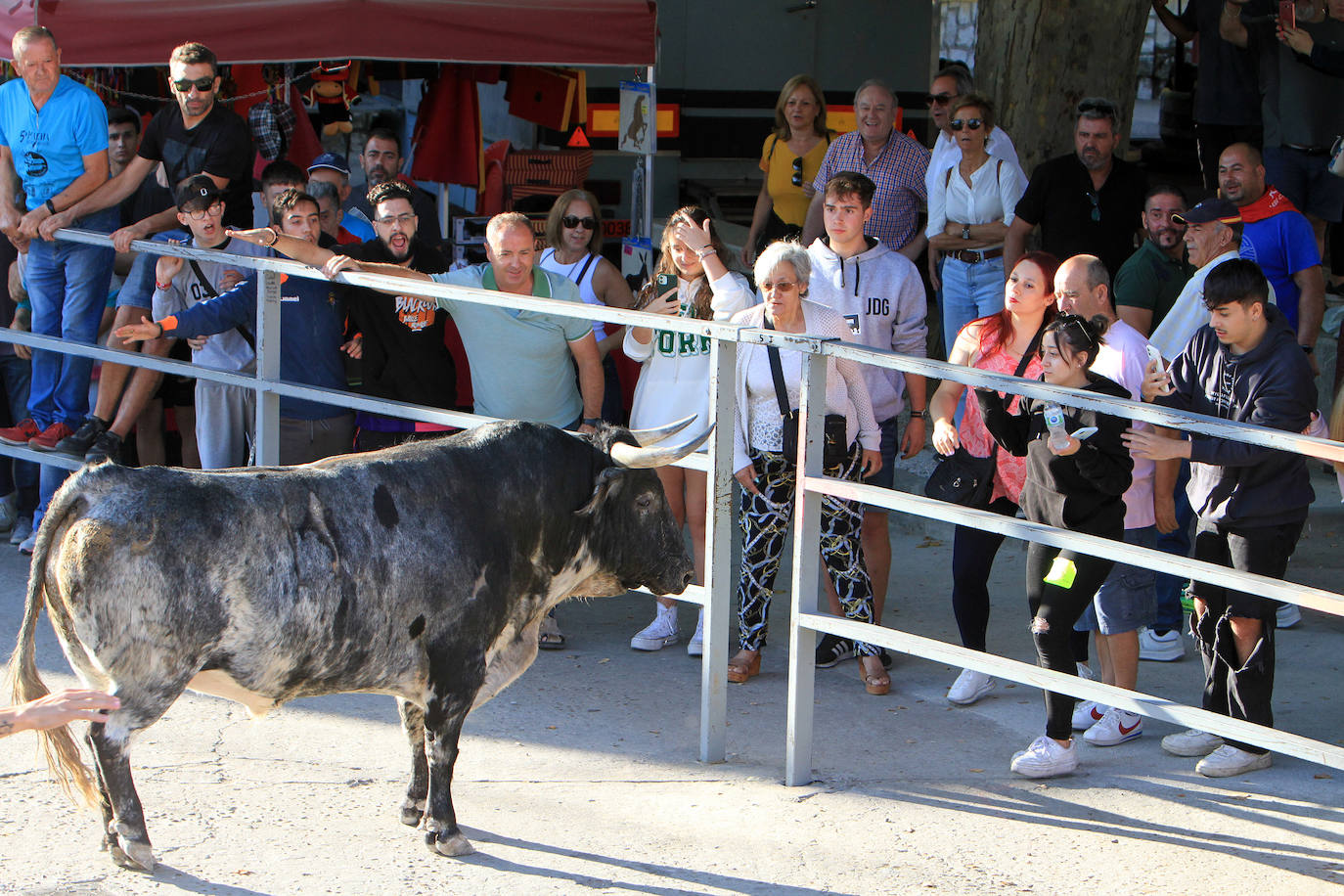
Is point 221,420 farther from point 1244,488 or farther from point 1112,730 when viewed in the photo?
point 1244,488

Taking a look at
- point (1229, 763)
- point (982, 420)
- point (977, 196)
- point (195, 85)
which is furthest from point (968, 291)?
point (195, 85)

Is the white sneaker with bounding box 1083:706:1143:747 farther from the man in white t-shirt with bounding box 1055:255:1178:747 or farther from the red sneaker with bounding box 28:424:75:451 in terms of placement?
the red sneaker with bounding box 28:424:75:451

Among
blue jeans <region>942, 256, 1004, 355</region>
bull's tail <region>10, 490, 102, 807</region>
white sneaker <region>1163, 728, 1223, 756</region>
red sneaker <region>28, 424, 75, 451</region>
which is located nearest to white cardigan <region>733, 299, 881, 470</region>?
white sneaker <region>1163, 728, 1223, 756</region>

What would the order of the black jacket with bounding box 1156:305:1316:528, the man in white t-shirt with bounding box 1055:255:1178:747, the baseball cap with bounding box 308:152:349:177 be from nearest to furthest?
1. the black jacket with bounding box 1156:305:1316:528
2. the man in white t-shirt with bounding box 1055:255:1178:747
3. the baseball cap with bounding box 308:152:349:177

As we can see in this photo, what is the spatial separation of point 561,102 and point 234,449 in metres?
5.33

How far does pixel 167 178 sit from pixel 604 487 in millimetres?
4215

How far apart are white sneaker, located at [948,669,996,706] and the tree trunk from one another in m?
4.83

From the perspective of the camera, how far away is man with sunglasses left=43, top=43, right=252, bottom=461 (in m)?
6.78

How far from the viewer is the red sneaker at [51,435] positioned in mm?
6953

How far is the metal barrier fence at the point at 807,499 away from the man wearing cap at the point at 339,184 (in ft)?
6.94

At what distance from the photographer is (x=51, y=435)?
705 cm

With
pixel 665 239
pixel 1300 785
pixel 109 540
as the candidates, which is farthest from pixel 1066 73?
pixel 109 540

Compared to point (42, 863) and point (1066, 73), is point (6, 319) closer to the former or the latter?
point (42, 863)

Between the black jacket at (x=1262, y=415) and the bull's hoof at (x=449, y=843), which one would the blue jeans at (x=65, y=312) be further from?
the black jacket at (x=1262, y=415)
